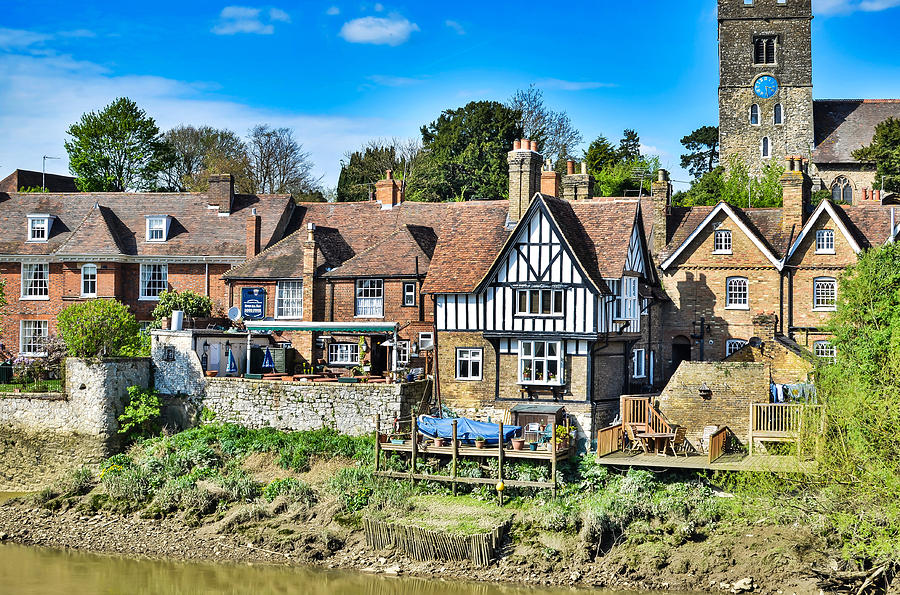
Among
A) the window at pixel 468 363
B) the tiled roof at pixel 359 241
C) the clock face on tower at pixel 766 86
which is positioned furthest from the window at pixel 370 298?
the clock face on tower at pixel 766 86

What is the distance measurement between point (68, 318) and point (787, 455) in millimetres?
22124

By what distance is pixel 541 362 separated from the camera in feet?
107

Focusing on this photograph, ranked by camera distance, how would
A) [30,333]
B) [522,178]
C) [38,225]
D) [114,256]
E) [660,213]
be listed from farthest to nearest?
[38,225] → [30,333] → [114,256] → [660,213] → [522,178]

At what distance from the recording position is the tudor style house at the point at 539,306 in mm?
32156

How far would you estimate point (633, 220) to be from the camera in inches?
1337

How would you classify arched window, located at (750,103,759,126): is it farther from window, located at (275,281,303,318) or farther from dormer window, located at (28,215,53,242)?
dormer window, located at (28,215,53,242)

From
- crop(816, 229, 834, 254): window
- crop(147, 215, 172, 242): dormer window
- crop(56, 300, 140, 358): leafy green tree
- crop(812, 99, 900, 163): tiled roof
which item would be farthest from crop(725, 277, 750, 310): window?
crop(812, 99, 900, 163): tiled roof

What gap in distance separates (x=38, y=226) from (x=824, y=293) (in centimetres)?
3139

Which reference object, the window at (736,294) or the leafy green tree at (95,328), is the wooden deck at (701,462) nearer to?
the window at (736,294)

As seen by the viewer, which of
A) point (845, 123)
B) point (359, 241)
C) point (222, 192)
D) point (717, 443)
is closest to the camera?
point (717, 443)

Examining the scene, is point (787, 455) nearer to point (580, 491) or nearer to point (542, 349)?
point (580, 491)

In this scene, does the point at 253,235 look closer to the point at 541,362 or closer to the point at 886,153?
the point at 541,362

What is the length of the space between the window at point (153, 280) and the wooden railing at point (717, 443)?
76.3 ft

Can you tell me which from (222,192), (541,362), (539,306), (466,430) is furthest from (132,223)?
(466,430)
